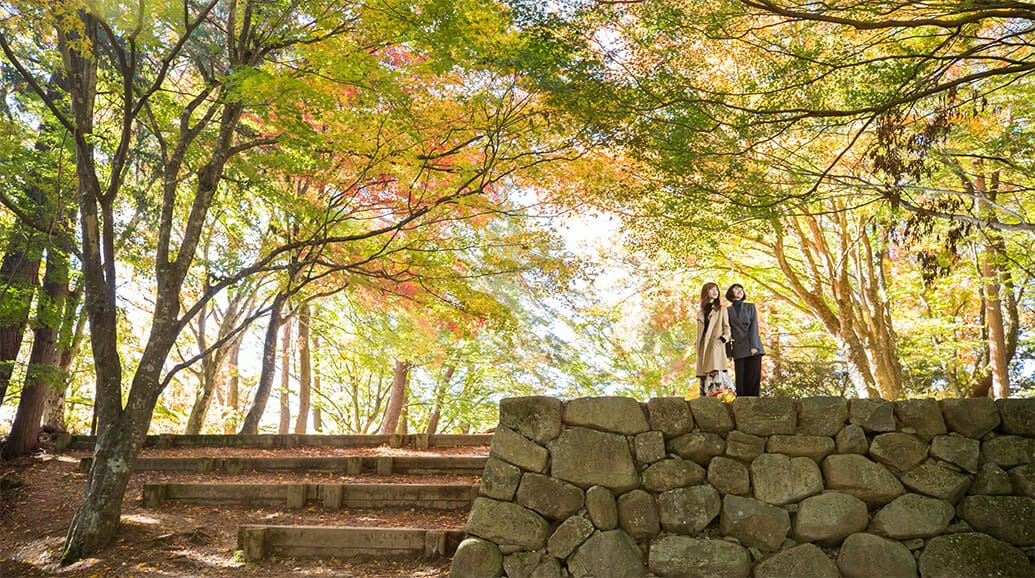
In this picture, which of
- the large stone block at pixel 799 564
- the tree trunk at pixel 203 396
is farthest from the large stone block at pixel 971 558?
the tree trunk at pixel 203 396

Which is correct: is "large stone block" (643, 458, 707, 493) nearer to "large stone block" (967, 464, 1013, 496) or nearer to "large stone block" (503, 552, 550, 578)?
"large stone block" (503, 552, 550, 578)

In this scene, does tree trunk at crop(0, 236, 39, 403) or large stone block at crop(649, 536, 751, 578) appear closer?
large stone block at crop(649, 536, 751, 578)

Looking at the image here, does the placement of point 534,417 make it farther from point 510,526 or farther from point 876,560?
point 876,560

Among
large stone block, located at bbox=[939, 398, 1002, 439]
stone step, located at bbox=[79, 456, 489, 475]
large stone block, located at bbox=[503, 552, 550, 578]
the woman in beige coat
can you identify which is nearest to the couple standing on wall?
the woman in beige coat

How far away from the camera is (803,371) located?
11.8 metres

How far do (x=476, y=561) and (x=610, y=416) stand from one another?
1474 mm

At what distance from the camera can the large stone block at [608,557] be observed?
461 cm

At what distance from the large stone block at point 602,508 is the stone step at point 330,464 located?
213cm

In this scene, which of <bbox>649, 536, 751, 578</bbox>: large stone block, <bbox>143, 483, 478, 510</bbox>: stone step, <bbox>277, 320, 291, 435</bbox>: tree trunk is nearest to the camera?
<bbox>649, 536, 751, 578</bbox>: large stone block

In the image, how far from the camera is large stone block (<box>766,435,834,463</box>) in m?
4.82

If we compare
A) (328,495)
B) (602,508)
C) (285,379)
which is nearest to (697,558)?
(602,508)

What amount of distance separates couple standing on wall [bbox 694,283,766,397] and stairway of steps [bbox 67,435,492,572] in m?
2.44

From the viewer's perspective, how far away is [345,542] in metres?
5.12

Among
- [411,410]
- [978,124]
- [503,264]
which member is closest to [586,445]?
[503,264]
